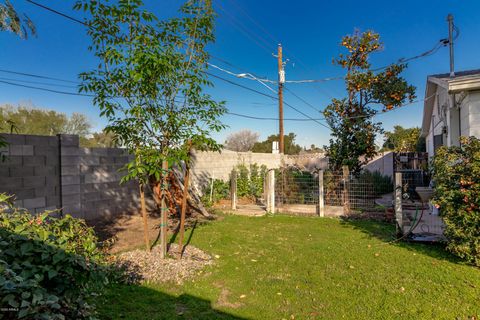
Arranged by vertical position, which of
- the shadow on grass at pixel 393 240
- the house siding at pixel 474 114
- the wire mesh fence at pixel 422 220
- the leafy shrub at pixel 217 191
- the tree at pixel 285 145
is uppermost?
the tree at pixel 285 145

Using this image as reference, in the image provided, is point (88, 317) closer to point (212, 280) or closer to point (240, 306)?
point (240, 306)

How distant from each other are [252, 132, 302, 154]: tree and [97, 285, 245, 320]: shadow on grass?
34713 mm

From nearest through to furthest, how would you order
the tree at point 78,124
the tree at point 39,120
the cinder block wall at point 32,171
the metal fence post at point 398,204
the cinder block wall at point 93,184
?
the cinder block wall at point 32,171
the metal fence post at point 398,204
the cinder block wall at point 93,184
the tree at point 39,120
the tree at point 78,124

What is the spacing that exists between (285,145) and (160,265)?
37.2 metres

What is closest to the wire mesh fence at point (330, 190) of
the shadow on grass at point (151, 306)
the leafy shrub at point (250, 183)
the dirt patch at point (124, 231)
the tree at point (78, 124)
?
the leafy shrub at point (250, 183)

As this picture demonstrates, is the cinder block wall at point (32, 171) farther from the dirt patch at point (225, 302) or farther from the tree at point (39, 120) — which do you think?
the tree at point (39, 120)

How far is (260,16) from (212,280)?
13250 millimetres

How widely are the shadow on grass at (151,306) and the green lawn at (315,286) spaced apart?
0.01m

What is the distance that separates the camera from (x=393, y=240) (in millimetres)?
5629

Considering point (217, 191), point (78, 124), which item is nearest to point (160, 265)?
point (217, 191)

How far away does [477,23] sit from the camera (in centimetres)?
965

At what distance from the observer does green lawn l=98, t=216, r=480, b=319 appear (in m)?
3.05

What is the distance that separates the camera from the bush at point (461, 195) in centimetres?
418

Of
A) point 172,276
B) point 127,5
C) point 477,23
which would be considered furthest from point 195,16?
point 477,23
